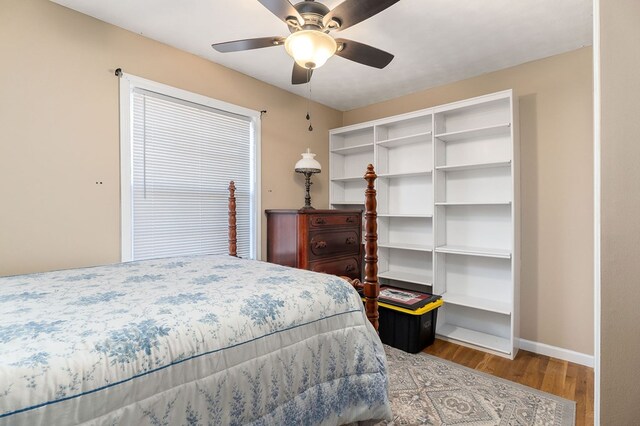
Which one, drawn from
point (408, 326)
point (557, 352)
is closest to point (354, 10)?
point (408, 326)

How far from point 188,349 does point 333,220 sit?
2175mm

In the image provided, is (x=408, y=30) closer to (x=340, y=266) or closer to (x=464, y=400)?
(x=340, y=266)

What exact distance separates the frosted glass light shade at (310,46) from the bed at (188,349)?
3.71 ft

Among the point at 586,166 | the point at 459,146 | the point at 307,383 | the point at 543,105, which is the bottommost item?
the point at 307,383

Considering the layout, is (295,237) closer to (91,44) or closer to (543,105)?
(91,44)

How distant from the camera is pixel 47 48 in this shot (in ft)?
6.19

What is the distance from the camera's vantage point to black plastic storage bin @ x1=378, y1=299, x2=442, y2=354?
2.56 metres

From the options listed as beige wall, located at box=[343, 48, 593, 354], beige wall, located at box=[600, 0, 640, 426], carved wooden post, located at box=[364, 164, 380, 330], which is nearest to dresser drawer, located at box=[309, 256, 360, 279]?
carved wooden post, located at box=[364, 164, 380, 330]

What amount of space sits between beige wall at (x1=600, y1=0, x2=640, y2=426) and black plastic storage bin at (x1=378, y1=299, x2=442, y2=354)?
1.58 metres

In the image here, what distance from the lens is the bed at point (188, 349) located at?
73 cm

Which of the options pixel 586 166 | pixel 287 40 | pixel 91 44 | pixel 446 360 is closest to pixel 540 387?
pixel 446 360

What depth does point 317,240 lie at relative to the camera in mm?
2818

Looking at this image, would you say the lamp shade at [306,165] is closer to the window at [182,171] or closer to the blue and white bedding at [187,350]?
the window at [182,171]

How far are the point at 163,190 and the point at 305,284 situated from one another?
162 cm
